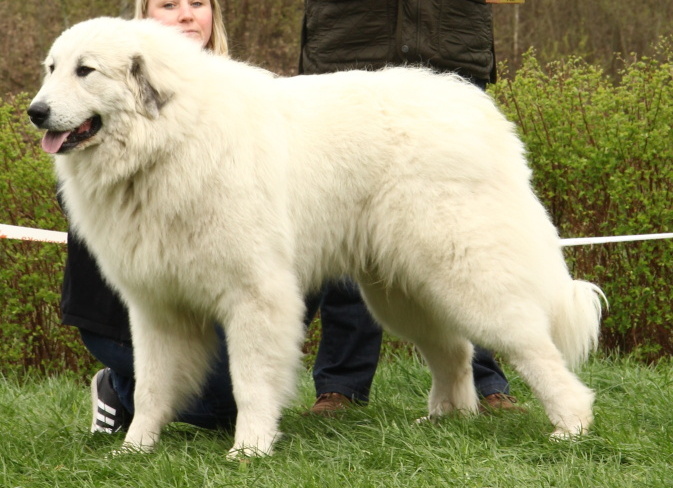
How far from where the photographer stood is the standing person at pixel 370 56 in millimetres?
4410

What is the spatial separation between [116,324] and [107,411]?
1.28ft

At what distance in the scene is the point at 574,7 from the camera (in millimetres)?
15711

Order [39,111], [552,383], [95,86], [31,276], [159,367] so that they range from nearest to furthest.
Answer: [39,111]
[95,86]
[552,383]
[159,367]
[31,276]

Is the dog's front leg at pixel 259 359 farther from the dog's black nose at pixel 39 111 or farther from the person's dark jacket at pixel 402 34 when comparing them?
the person's dark jacket at pixel 402 34

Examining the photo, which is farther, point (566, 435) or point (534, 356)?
point (534, 356)

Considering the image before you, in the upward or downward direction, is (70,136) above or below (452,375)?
above

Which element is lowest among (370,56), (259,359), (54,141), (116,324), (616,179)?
(116,324)

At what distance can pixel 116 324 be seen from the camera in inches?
165

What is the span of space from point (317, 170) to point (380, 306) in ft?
2.59

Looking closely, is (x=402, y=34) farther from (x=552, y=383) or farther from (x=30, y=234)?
(x=30, y=234)

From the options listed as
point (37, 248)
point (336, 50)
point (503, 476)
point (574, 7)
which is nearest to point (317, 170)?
point (336, 50)

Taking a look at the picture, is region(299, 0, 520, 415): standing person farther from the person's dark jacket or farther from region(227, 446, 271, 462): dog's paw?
region(227, 446, 271, 462): dog's paw

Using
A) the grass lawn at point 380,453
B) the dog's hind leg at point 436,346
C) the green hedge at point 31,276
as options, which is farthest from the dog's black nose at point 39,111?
the green hedge at point 31,276

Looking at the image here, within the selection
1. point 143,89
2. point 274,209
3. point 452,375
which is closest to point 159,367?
point 274,209
